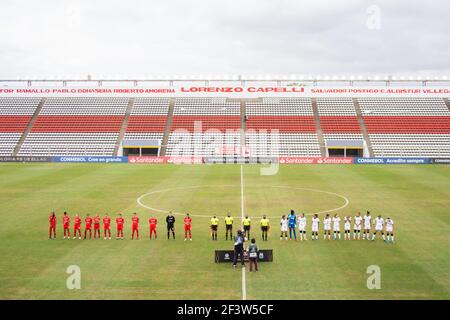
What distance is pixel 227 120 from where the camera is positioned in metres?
75.2

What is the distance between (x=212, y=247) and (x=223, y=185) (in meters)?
18.8

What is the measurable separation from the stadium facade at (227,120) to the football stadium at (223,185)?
28 cm

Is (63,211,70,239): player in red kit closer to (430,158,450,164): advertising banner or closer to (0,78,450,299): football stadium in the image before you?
(0,78,450,299): football stadium

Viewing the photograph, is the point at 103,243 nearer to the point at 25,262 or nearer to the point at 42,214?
the point at 25,262

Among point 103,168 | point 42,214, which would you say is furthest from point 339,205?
point 103,168

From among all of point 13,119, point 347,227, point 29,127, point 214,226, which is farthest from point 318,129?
point 214,226

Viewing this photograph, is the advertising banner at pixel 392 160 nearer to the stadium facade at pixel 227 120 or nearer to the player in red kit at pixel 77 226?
the stadium facade at pixel 227 120

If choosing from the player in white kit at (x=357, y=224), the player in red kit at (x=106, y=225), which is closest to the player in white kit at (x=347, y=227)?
the player in white kit at (x=357, y=224)

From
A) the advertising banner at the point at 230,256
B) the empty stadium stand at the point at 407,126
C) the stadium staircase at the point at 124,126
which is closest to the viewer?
the advertising banner at the point at 230,256

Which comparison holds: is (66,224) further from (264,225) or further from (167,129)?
(167,129)

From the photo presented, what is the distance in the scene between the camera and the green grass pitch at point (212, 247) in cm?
1605
